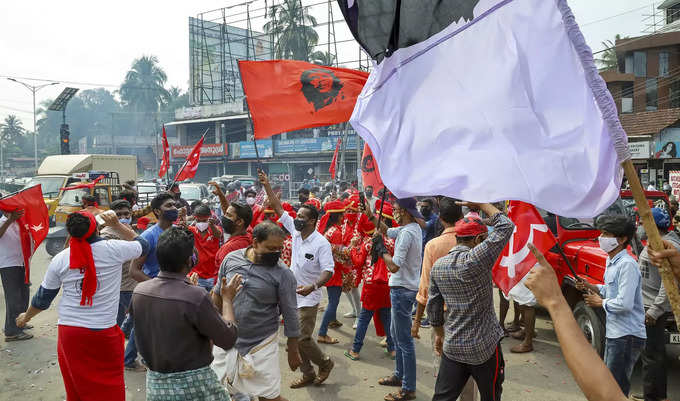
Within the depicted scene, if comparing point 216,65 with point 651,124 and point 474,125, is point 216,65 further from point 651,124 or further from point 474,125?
point 474,125

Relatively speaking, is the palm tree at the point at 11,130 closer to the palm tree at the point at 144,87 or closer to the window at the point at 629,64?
the palm tree at the point at 144,87

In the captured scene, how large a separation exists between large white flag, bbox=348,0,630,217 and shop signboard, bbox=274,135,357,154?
1274 inches

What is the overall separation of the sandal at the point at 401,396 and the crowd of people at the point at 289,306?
1 centimetres

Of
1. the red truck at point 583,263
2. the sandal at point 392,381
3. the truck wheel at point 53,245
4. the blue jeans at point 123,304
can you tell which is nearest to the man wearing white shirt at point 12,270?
the blue jeans at point 123,304

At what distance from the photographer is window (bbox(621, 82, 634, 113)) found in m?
33.4

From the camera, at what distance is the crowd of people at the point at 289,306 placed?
2.88 metres

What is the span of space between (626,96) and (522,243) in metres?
34.7

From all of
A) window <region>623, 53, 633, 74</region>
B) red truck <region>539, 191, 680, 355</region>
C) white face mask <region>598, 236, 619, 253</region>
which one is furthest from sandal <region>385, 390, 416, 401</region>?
window <region>623, 53, 633, 74</region>

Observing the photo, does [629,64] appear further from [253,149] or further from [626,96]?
[253,149]

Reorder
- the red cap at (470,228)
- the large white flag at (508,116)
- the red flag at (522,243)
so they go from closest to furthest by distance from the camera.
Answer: the large white flag at (508,116) → the red cap at (470,228) → the red flag at (522,243)

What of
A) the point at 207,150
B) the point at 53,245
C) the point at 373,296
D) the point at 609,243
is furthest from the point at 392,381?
the point at 207,150

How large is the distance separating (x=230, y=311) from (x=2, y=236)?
4.99 meters

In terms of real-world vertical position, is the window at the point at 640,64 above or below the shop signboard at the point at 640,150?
above

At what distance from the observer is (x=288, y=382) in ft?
17.9
